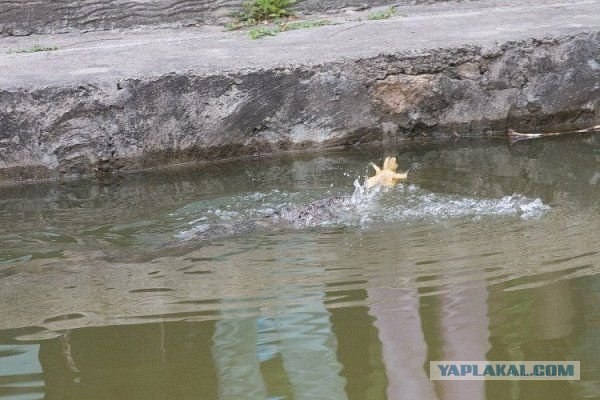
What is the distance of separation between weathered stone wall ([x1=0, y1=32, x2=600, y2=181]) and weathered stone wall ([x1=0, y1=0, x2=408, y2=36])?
1.76m

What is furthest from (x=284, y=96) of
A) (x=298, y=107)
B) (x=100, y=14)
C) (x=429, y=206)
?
(x=100, y=14)

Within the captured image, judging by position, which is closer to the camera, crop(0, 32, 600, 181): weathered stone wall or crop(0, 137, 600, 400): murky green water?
crop(0, 137, 600, 400): murky green water

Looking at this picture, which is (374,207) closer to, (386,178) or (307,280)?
(386,178)

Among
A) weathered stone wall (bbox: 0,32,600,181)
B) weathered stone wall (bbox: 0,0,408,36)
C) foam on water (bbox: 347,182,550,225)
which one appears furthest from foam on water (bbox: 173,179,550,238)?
weathered stone wall (bbox: 0,0,408,36)

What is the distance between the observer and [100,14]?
7039mm

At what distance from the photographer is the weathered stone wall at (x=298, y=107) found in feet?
17.9

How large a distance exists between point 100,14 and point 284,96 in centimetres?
210

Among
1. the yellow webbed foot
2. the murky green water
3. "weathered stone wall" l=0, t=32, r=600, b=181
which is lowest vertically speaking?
the murky green water

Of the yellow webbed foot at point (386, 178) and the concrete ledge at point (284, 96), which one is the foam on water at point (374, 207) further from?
the concrete ledge at point (284, 96)

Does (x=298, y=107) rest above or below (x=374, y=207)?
above

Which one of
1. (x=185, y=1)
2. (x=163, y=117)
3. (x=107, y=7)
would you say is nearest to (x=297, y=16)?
(x=185, y=1)

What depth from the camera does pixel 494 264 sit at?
3602 millimetres

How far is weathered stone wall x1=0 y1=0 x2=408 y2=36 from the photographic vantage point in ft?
22.8

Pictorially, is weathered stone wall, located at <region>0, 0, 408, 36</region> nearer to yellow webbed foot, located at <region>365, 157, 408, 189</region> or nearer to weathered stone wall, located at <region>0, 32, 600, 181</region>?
weathered stone wall, located at <region>0, 32, 600, 181</region>
